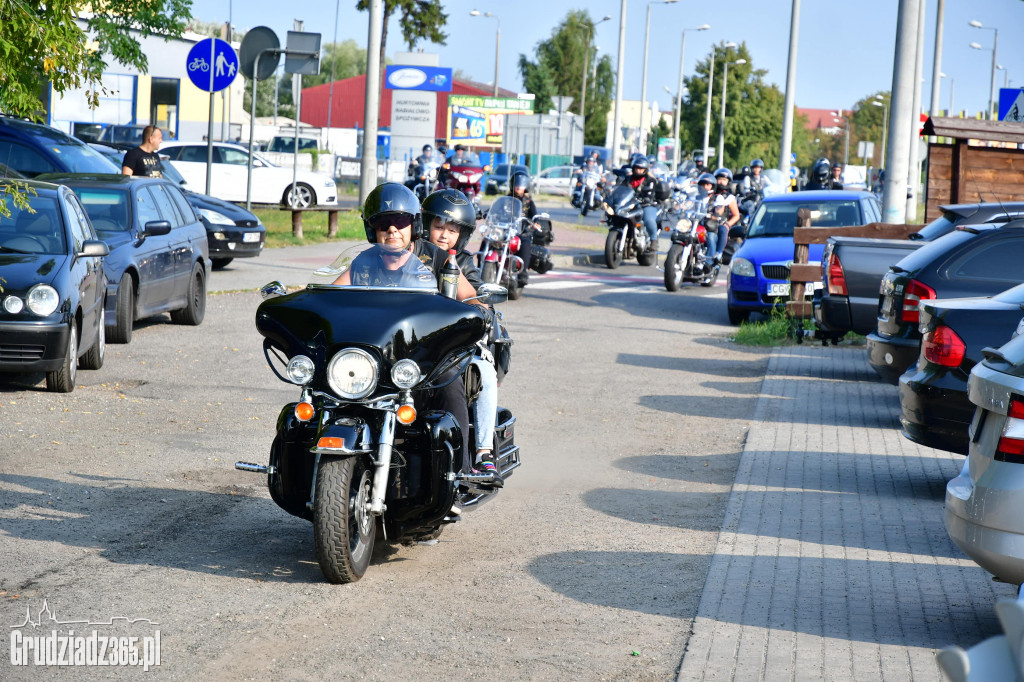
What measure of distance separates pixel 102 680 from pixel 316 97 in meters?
102

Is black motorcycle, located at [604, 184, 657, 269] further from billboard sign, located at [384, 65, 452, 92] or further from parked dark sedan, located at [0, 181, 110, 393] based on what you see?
billboard sign, located at [384, 65, 452, 92]

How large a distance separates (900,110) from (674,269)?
595 cm

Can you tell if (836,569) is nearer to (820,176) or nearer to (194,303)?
(194,303)

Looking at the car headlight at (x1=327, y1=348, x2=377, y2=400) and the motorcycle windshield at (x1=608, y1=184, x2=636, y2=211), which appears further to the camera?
the motorcycle windshield at (x1=608, y1=184, x2=636, y2=211)

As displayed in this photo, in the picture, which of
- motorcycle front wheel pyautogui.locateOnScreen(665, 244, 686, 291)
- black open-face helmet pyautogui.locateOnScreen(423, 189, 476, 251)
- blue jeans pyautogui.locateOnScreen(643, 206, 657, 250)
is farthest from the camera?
blue jeans pyautogui.locateOnScreen(643, 206, 657, 250)

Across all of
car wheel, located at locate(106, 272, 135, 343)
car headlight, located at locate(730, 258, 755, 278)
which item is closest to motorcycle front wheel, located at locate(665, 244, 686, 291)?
car headlight, located at locate(730, 258, 755, 278)

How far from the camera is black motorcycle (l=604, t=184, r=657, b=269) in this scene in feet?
80.3

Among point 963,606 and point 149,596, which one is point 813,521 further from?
point 149,596

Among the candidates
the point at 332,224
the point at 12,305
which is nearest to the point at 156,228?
the point at 12,305

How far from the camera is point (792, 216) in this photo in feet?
61.9

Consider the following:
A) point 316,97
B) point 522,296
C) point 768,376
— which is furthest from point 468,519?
point 316,97

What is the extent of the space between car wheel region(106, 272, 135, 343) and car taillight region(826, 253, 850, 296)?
22.3 ft

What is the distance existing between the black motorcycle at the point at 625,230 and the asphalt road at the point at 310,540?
12.4m

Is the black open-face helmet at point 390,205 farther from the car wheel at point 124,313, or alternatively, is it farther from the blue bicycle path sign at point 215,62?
the blue bicycle path sign at point 215,62
